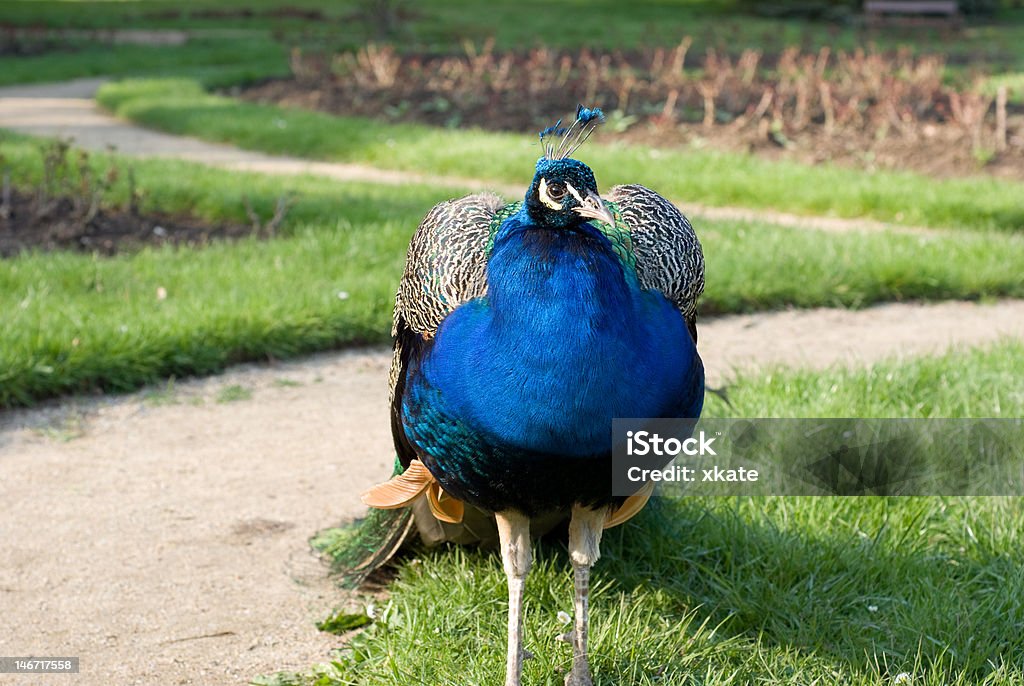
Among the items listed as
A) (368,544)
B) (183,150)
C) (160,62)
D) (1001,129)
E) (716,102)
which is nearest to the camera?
(368,544)

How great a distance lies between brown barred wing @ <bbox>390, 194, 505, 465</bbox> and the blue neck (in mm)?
223

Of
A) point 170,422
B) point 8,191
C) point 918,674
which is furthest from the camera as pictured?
point 8,191

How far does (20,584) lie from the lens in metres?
3.42

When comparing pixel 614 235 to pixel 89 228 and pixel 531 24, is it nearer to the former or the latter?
pixel 89 228

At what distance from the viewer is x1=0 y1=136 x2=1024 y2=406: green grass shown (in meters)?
4.84

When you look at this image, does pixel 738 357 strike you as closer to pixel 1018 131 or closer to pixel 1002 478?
pixel 1002 478

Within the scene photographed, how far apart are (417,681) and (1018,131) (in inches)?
329

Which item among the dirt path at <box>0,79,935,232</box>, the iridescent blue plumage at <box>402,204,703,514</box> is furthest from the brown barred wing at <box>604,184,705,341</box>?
the dirt path at <box>0,79,935,232</box>

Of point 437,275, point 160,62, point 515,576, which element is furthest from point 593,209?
point 160,62

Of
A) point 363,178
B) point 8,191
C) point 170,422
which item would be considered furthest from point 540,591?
point 363,178

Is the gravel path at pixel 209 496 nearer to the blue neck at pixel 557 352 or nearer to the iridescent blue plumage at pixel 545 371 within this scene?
the iridescent blue plumage at pixel 545 371

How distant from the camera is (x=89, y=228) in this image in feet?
22.4

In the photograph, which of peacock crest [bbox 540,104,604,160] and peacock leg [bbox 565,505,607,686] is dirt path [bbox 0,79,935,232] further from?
peacock crest [bbox 540,104,604,160]

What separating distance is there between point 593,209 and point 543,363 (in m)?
0.32
